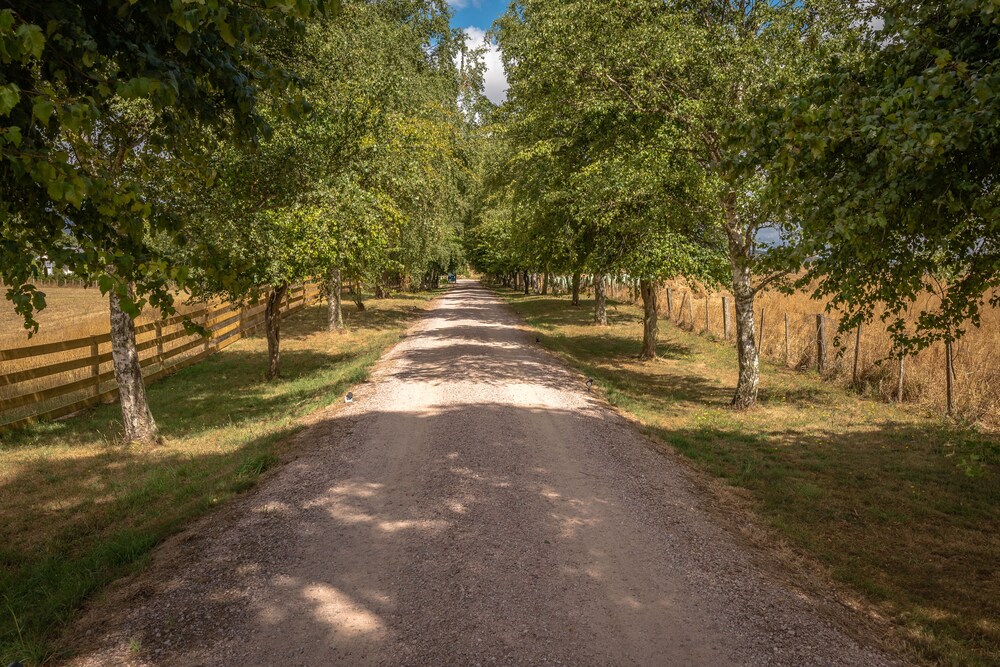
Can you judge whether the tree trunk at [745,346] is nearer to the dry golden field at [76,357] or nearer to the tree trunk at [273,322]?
the dry golden field at [76,357]

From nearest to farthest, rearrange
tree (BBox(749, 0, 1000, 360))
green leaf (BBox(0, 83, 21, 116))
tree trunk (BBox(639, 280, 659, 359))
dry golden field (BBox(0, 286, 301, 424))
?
green leaf (BBox(0, 83, 21, 116)) < tree (BBox(749, 0, 1000, 360)) < dry golden field (BBox(0, 286, 301, 424)) < tree trunk (BBox(639, 280, 659, 359))

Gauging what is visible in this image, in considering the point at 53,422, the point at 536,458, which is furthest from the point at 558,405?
the point at 53,422

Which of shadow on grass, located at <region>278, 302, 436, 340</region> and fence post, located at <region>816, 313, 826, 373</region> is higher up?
shadow on grass, located at <region>278, 302, 436, 340</region>

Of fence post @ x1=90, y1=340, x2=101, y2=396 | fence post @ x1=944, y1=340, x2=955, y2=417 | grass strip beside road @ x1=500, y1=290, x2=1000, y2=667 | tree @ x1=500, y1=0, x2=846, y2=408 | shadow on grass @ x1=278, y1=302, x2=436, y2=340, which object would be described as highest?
tree @ x1=500, y1=0, x2=846, y2=408

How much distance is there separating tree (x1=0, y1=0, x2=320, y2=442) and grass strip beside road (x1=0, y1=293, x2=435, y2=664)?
8.27 feet

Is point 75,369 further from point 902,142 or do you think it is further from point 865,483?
point 865,483

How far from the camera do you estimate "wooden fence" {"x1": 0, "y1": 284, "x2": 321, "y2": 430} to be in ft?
33.5

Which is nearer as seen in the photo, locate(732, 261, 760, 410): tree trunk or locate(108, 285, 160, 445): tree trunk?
locate(108, 285, 160, 445): tree trunk

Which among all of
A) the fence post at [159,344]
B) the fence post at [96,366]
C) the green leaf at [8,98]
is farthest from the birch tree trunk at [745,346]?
the fence post at [159,344]

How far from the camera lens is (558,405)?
1073 cm

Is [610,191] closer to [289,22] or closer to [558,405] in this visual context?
[558,405]

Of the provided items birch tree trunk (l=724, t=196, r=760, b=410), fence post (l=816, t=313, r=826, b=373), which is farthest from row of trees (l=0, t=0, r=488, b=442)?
fence post (l=816, t=313, r=826, b=373)

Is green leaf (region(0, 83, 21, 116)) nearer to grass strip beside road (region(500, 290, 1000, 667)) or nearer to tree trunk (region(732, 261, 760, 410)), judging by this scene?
grass strip beside road (region(500, 290, 1000, 667))

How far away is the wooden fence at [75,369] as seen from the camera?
10.2 meters
